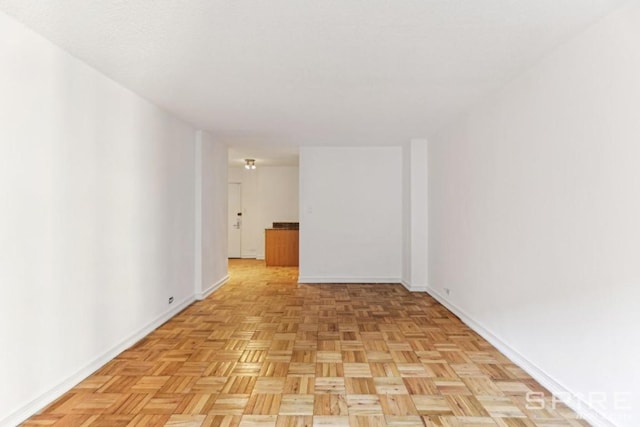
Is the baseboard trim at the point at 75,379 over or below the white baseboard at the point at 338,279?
below

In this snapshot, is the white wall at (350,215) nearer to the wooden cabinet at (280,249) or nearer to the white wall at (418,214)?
the white wall at (418,214)

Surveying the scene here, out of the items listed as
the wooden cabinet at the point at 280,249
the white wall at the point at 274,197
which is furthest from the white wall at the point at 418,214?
the white wall at the point at 274,197

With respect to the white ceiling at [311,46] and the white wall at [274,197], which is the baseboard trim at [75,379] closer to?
the white ceiling at [311,46]

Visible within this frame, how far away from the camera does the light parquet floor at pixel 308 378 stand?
2275mm

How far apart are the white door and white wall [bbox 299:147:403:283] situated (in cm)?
378

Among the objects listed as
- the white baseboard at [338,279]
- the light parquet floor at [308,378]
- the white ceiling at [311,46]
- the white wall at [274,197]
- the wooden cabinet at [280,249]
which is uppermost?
the white ceiling at [311,46]

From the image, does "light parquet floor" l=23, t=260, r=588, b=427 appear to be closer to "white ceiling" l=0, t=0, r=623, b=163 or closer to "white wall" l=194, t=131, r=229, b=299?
"white wall" l=194, t=131, r=229, b=299

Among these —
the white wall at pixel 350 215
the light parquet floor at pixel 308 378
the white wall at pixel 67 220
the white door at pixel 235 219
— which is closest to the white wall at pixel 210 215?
the light parquet floor at pixel 308 378

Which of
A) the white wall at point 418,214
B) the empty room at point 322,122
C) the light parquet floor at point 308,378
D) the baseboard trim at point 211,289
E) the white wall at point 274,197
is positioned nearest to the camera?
the empty room at point 322,122

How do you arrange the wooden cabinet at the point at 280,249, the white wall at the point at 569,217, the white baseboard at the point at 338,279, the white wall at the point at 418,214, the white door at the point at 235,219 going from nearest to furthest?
the white wall at the point at 569,217 < the white wall at the point at 418,214 < the white baseboard at the point at 338,279 < the wooden cabinet at the point at 280,249 < the white door at the point at 235,219

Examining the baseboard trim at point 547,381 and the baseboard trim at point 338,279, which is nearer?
the baseboard trim at point 547,381

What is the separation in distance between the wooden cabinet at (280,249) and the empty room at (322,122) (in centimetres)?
386

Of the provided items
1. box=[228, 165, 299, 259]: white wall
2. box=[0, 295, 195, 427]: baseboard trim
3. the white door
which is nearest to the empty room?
box=[0, 295, 195, 427]: baseboard trim

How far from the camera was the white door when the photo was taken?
1002 cm
